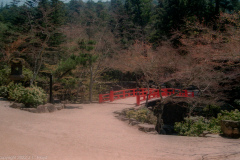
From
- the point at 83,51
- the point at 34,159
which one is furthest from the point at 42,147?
the point at 83,51

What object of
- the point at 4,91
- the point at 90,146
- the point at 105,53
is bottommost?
the point at 90,146

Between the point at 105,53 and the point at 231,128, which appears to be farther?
the point at 105,53

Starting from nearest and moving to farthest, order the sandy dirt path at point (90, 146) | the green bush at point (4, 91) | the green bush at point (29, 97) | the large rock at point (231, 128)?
the sandy dirt path at point (90, 146) → the large rock at point (231, 128) → the green bush at point (29, 97) → the green bush at point (4, 91)

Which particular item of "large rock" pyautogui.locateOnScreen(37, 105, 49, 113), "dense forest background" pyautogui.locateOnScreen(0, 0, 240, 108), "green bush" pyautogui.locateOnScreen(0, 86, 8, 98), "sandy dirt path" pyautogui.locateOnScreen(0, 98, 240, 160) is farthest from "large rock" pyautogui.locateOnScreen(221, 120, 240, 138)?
"green bush" pyautogui.locateOnScreen(0, 86, 8, 98)

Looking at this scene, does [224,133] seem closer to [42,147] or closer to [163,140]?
[163,140]

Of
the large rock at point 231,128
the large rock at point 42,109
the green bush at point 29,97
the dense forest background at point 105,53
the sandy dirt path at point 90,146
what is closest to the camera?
the sandy dirt path at point 90,146

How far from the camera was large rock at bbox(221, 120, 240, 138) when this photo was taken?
7934 millimetres

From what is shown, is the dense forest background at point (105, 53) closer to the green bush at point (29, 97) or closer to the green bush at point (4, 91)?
the green bush at point (4, 91)

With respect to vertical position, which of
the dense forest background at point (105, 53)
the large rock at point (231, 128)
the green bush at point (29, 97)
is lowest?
the large rock at point (231, 128)

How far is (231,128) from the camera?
316 inches

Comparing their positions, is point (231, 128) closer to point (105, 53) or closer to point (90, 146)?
point (90, 146)

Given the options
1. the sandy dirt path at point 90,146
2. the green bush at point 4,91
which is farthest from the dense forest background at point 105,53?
the sandy dirt path at point 90,146

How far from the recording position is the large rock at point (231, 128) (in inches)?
312

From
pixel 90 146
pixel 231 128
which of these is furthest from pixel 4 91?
pixel 231 128
